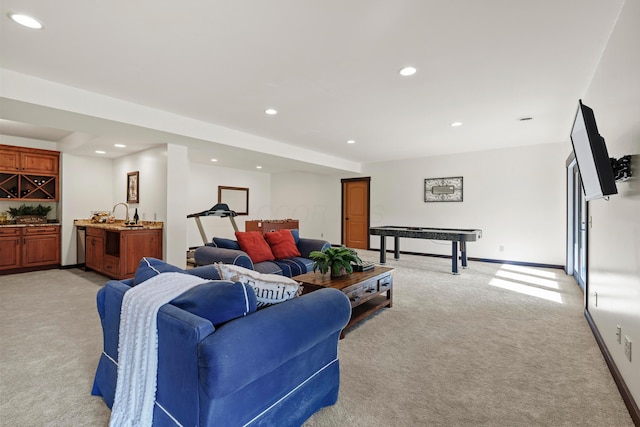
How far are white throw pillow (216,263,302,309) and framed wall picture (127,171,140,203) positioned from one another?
4.81 meters

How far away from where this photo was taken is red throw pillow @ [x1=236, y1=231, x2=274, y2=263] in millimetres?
3977

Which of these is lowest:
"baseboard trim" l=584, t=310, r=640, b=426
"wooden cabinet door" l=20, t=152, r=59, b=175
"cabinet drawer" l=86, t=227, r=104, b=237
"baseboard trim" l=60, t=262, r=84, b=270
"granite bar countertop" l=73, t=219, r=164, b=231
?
"baseboard trim" l=584, t=310, r=640, b=426

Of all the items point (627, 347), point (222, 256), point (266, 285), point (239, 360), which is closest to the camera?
point (239, 360)

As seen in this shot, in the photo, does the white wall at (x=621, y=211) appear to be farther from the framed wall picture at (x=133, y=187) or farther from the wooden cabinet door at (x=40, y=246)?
the wooden cabinet door at (x=40, y=246)

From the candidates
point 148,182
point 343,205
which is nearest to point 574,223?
point 343,205

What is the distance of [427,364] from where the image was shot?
7.55 feet

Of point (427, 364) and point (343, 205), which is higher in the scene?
point (343, 205)

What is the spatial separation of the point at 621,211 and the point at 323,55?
7.96 feet

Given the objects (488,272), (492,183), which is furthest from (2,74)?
(492,183)

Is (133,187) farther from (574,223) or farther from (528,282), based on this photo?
(574,223)

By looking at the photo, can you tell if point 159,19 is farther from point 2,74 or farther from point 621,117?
point 621,117

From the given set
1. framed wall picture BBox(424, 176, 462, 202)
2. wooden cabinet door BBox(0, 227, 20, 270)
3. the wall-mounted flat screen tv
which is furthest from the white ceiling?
wooden cabinet door BBox(0, 227, 20, 270)

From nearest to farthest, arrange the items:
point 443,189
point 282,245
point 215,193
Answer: point 282,245 < point 443,189 < point 215,193

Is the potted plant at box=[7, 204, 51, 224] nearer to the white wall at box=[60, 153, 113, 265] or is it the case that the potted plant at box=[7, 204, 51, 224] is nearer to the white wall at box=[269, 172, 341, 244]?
the white wall at box=[60, 153, 113, 265]
